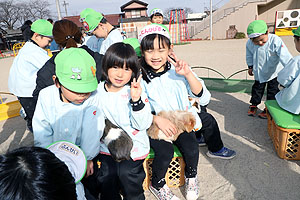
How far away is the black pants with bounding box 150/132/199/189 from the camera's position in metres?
1.87

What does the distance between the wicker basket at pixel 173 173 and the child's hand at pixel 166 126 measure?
0.33 metres

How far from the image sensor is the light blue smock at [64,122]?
160 cm

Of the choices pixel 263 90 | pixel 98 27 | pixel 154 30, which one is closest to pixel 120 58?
pixel 154 30

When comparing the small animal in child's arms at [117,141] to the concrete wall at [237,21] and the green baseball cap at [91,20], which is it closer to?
the green baseball cap at [91,20]

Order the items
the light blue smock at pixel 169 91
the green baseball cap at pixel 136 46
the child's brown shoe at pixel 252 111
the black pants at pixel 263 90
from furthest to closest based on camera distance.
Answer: the child's brown shoe at pixel 252 111
the black pants at pixel 263 90
the green baseball cap at pixel 136 46
the light blue smock at pixel 169 91

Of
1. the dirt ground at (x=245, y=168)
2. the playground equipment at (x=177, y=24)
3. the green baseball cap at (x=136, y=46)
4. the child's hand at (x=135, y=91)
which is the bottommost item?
the dirt ground at (x=245, y=168)

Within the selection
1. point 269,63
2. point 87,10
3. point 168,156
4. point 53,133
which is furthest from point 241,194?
point 87,10

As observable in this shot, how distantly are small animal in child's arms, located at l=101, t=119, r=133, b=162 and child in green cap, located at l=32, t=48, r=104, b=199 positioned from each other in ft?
0.27

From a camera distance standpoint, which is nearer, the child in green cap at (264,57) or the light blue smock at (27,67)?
the light blue smock at (27,67)

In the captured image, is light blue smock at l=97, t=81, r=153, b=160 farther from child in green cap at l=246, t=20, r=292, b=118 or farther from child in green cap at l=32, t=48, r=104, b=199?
child in green cap at l=246, t=20, r=292, b=118

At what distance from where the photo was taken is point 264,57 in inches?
129

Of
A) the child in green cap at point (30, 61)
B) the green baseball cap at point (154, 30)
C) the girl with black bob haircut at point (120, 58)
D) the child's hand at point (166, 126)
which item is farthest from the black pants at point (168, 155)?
the child in green cap at point (30, 61)

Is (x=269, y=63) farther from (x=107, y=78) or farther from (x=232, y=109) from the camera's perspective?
(x=107, y=78)

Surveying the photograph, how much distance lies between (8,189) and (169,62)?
1.74 meters
